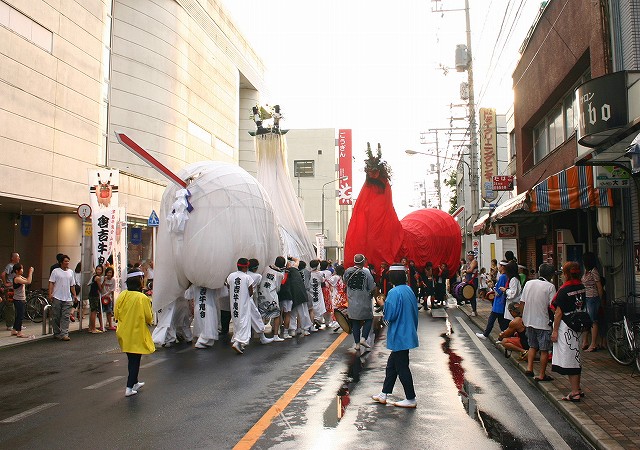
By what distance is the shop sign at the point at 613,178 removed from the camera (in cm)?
903

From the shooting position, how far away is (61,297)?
12.8 meters

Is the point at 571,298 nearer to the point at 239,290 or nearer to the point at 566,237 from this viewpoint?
the point at 239,290

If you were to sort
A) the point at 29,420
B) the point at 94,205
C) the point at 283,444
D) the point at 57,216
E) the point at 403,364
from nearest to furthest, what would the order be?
1. the point at 283,444
2. the point at 29,420
3. the point at 403,364
4. the point at 94,205
5. the point at 57,216

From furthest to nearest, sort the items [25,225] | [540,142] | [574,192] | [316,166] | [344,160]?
[316,166] → [344,160] → [540,142] → [25,225] → [574,192]

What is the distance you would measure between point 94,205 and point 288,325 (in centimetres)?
658

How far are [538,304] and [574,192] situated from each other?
326 centimetres

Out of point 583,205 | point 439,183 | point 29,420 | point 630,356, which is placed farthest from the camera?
point 439,183

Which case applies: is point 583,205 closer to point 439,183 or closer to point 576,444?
point 576,444

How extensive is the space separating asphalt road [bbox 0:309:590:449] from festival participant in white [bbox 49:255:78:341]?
211 centimetres

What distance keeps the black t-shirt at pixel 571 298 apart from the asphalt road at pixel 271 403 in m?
1.19

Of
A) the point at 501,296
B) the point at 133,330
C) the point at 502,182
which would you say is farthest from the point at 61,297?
the point at 502,182

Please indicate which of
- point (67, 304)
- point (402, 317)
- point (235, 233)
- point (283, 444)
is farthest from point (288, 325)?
point (283, 444)

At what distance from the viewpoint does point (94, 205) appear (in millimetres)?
15297

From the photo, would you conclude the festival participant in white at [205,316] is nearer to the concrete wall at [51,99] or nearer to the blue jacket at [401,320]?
the blue jacket at [401,320]
